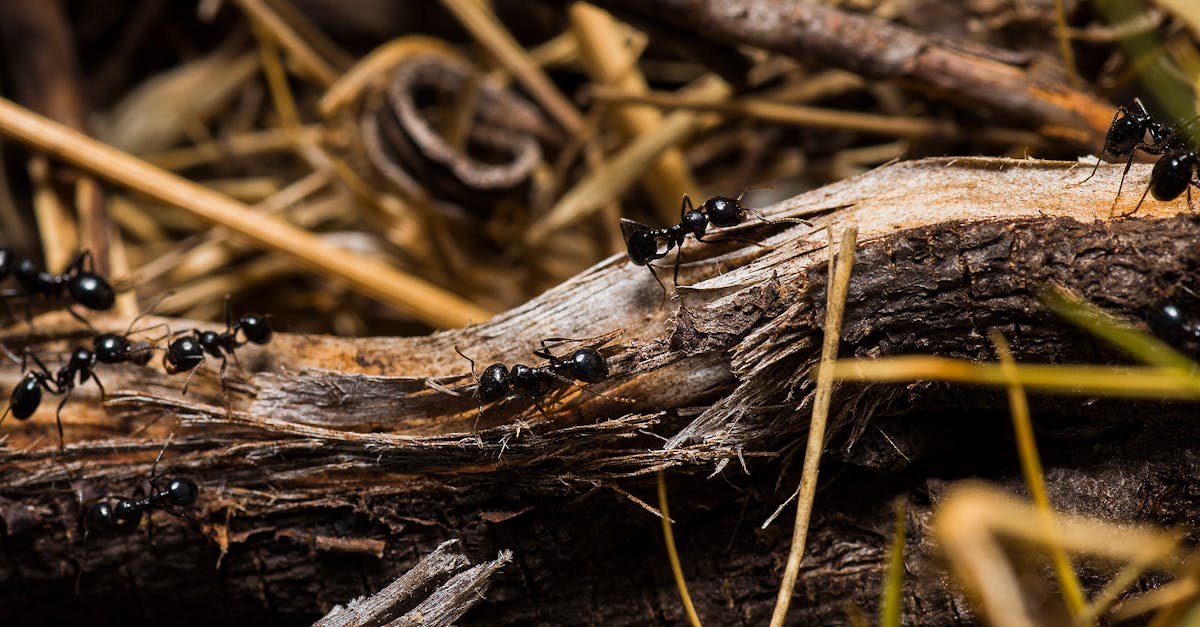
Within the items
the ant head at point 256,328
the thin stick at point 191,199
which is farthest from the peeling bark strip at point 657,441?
the thin stick at point 191,199

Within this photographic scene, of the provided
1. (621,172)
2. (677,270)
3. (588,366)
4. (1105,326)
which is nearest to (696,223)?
(677,270)

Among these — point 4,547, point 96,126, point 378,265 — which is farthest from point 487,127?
point 4,547

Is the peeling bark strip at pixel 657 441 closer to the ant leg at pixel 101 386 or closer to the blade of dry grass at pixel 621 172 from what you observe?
the ant leg at pixel 101 386

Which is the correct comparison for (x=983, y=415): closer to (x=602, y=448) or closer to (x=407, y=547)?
(x=602, y=448)

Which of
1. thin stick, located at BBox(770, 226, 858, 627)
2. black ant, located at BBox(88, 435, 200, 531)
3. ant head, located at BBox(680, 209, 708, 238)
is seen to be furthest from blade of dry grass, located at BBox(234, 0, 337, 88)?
thin stick, located at BBox(770, 226, 858, 627)

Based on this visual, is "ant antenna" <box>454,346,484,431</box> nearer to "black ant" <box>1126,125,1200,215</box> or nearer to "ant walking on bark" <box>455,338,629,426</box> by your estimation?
"ant walking on bark" <box>455,338,629,426</box>
